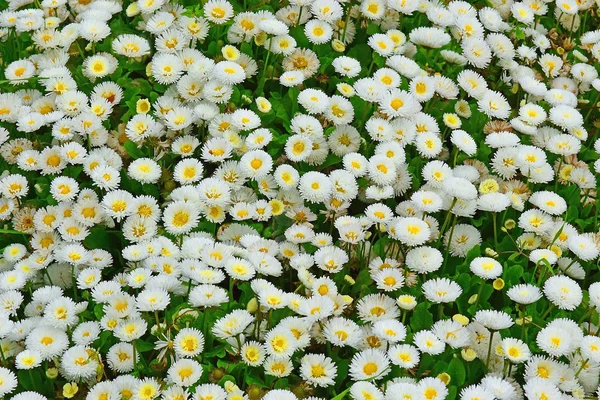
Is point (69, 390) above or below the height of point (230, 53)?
below

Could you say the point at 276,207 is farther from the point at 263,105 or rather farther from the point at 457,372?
the point at 457,372

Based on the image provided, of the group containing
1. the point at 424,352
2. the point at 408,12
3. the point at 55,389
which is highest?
the point at 408,12

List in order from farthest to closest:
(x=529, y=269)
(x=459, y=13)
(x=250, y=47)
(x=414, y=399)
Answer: (x=459, y=13)
(x=250, y=47)
(x=529, y=269)
(x=414, y=399)

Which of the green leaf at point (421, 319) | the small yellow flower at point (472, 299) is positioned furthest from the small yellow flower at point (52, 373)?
the small yellow flower at point (472, 299)

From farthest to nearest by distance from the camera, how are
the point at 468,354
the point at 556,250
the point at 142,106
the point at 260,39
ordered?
the point at 260,39 < the point at 142,106 < the point at 556,250 < the point at 468,354

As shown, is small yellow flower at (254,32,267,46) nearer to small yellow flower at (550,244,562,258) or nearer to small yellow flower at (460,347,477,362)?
small yellow flower at (550,244,562,258)

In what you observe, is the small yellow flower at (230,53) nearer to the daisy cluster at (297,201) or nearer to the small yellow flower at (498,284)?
the daisy cluster at (297,201)

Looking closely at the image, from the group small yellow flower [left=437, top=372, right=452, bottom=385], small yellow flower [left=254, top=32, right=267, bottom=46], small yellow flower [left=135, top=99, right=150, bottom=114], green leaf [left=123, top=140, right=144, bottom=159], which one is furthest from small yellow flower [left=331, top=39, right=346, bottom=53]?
small yellow flower [left=437, top=372, right=452, bottom=385]

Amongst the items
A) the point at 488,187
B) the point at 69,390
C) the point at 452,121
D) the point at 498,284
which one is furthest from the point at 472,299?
the point at 69,390

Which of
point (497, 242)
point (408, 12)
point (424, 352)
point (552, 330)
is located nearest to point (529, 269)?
point (497, 242)

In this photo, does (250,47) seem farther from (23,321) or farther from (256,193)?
(23,321)
